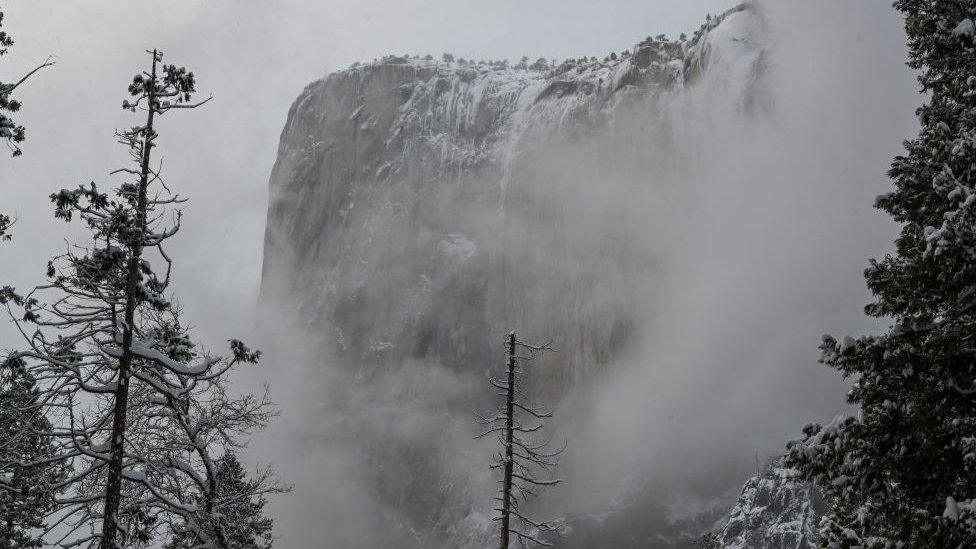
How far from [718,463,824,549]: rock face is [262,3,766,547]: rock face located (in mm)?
35627

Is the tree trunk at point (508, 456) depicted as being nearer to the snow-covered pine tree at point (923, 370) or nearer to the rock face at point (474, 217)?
the snow-covered pine tree at point (923, 370)

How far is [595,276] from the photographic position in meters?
126

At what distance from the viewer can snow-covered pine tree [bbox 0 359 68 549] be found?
938cm

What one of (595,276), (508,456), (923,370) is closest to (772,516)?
(595,276)

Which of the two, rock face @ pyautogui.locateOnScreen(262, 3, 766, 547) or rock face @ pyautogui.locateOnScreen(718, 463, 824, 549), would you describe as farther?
rock face @ pyautogui.locateOnScreen(262, 3, 766, 547)

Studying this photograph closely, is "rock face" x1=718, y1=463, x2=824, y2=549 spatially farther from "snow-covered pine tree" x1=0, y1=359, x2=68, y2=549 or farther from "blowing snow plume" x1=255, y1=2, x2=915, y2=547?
"snow-covered pine tree" x1=0, y1=359, x2=68, y2=549

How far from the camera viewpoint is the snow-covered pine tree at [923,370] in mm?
8258

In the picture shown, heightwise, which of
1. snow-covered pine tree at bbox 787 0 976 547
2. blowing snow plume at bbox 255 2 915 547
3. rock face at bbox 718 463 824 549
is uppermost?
blowing snow plume at bbox 255 2 915 547

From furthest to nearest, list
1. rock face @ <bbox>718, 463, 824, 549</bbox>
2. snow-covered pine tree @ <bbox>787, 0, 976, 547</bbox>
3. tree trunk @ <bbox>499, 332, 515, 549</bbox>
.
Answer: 1. rock face @ <bbox>718, 463, 824, 549</bbox>
2. tree trunk @ <bbox>499, 332, 515, 549</bbox>
3. snow-covered pine tree @ <bbox>787, 0, 976, 547</bbox>

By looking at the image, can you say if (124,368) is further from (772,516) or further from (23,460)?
(772,516)

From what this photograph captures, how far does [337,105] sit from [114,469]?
5736 inches

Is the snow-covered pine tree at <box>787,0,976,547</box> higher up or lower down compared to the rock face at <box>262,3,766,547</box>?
lower down

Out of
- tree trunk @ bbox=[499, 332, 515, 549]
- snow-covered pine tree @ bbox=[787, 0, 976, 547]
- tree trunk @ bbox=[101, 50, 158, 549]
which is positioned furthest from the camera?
tree trunk @ bbox=[499, 332, 515, 549]

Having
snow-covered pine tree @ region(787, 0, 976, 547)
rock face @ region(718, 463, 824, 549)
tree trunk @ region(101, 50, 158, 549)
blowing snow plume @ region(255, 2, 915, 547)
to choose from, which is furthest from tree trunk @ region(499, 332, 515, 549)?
blowing snow plume @ region(255, 2, 915, 547)
